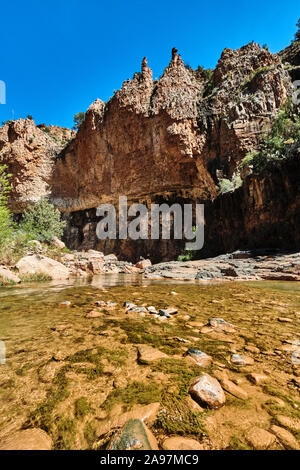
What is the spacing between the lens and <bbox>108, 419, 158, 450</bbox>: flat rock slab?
684 millimetres

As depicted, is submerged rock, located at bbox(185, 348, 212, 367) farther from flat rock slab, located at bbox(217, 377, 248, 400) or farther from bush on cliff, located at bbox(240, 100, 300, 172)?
bush on cliff, located at bbox(240, 100, 300, 172)

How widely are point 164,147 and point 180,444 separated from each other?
70.9 ft

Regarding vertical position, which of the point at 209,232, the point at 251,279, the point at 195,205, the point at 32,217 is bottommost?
the point at 251,279

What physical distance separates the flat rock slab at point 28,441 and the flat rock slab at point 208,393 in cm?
66

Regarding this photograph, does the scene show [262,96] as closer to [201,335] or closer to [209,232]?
[209,232]

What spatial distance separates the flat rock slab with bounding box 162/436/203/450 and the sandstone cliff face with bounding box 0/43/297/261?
46.2 ft

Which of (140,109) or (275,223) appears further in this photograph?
(140,109)

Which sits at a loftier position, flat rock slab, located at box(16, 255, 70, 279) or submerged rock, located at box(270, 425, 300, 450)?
submerged rock, located at box(270, 425, 300, 450)

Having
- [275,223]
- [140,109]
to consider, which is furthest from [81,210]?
[275,223]

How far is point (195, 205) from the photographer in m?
21.4

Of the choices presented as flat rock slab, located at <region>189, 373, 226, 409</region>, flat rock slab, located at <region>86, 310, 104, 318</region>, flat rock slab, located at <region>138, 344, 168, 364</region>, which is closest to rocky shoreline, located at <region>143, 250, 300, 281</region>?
flat rock slab, located at <region>86, 310, 104, 318</region>

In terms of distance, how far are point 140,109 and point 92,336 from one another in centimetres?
2333

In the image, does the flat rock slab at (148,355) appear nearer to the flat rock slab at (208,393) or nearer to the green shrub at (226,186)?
the flat rock slab at (208,393)

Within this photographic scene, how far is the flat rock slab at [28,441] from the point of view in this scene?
2.30 feet
